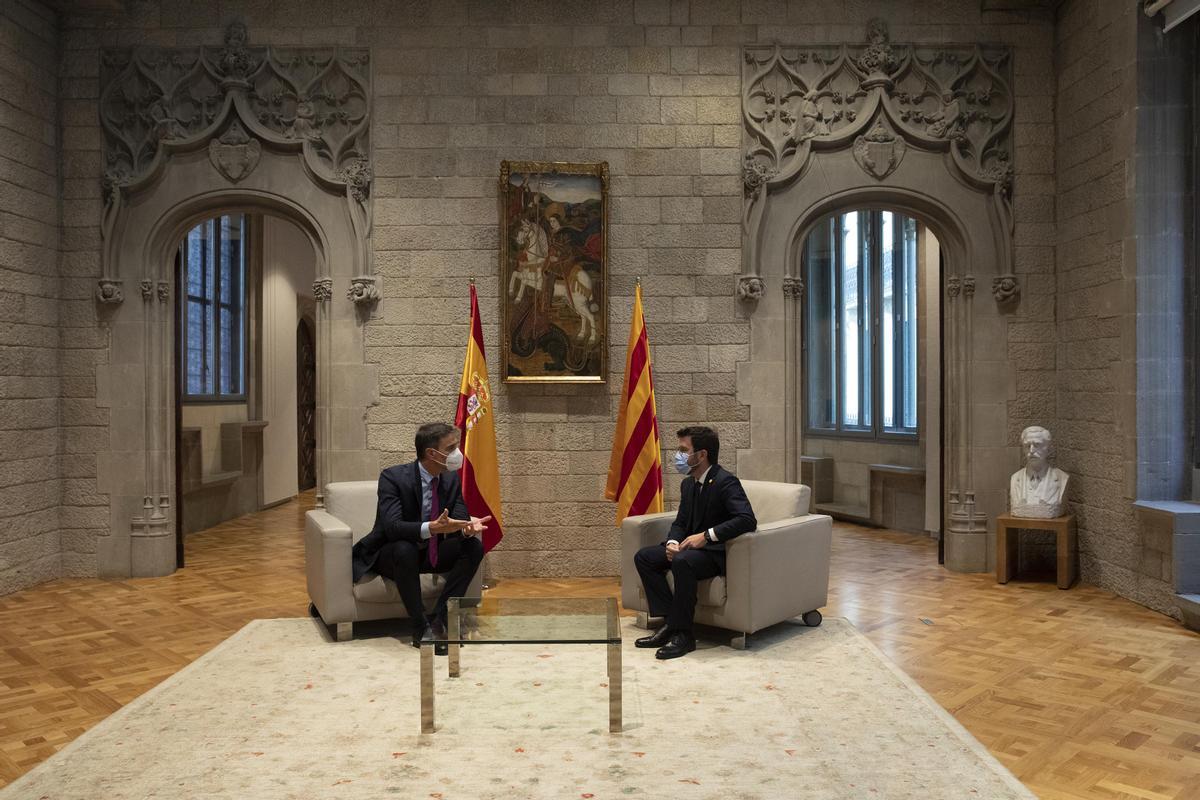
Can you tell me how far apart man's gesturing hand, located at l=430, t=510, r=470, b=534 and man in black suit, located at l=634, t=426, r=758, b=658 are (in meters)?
1.03

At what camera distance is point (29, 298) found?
7.09 metres

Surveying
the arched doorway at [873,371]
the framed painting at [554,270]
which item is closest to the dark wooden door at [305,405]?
the framed painting at [554,270]

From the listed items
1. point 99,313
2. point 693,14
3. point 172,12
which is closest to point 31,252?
point 99,313

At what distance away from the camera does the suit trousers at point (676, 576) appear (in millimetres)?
5074

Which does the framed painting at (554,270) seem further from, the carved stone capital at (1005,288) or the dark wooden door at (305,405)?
the dark wooden door at (305,405)

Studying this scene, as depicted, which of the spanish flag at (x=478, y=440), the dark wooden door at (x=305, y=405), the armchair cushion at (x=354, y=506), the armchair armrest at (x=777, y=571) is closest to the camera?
the armchair armrest at (x=777, y=571)

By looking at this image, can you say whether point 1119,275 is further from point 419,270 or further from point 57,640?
point 57,640

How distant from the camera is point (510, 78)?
755 centimetres

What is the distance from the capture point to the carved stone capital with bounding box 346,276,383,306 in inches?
292

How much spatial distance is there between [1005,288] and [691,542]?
13.2ft

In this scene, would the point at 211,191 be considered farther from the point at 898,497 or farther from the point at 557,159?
the point at 898,497

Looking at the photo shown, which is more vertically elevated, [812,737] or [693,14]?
[693,14]

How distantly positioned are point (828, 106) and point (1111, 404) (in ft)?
10.4

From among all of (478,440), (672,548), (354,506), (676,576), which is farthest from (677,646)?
(478,440)
